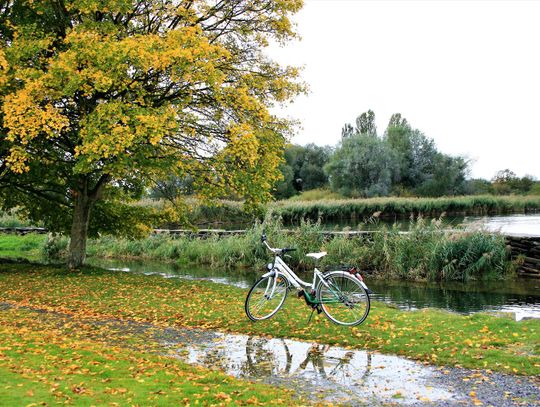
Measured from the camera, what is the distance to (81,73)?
43.9 ft

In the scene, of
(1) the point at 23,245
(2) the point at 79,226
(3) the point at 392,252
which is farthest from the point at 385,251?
(1) the point at 23,245

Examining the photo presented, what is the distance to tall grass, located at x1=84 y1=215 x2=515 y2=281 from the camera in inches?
782

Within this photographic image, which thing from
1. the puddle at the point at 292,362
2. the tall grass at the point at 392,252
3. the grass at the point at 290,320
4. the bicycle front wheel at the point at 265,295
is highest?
the tall grass at the point at 392,252

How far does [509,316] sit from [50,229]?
53.5 feet

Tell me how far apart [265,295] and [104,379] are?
169 inches

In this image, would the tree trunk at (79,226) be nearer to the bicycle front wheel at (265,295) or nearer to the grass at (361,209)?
the bicycle front wheel at (265,295)

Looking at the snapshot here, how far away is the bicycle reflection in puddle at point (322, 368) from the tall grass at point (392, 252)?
8810 millimetres

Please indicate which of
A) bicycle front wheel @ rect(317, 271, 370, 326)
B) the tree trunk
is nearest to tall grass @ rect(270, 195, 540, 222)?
the tree trunk

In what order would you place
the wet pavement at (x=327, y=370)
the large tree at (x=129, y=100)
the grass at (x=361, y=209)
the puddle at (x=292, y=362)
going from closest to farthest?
1. the wet pavement at (x=327, y=370)
2. the puddle at (x=292, y=362)
3. the large tree at (x=129, y=100)
4. the grass at (x=361, y=209)

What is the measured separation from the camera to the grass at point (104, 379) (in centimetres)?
576

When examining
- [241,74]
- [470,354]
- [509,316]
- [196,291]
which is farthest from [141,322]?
[241,74]

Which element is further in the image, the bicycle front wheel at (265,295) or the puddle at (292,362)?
the bicycle front wheel at (265,295)

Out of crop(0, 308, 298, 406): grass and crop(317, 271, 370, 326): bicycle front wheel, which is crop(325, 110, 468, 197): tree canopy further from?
crop(0, 308, 298, 406): grass

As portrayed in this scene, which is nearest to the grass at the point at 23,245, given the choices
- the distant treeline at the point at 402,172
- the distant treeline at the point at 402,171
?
the distant treeline at the point at 402,172
